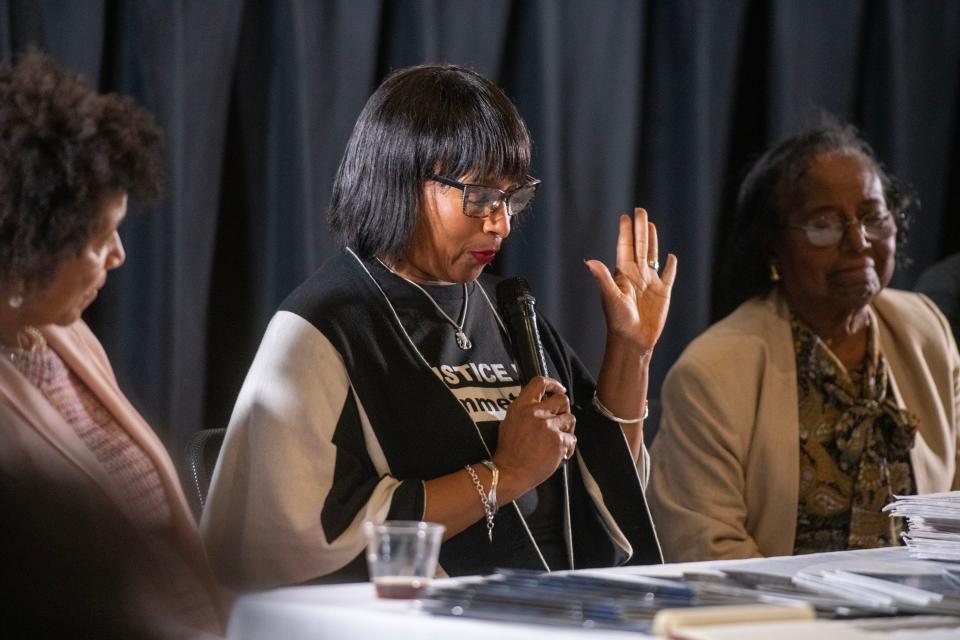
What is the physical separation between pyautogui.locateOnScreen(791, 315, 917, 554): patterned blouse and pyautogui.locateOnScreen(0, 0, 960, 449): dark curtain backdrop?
2.04ft

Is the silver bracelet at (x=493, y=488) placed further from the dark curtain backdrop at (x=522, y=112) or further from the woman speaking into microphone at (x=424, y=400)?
the dark curtain backdrop at (x=522, y=112)

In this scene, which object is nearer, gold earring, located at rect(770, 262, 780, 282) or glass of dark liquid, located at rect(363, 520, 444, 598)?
glass of dark liquid, located at rect(363, 520, 444, 598)

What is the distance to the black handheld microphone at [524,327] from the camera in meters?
2.16

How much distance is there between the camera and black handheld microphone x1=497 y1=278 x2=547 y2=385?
7.09 feet

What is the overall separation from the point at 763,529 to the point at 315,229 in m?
1.15

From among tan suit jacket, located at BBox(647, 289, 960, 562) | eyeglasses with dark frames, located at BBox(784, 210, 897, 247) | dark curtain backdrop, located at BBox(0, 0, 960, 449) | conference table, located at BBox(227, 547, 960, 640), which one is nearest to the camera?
conference table, located at BBox(227, 547, 960, 640)

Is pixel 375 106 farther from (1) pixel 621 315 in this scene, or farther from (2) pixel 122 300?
(2) pixel 122 300

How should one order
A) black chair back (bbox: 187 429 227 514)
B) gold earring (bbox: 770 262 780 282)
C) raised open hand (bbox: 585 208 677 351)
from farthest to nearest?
gold earring (bbox: 770 262 780 282) → raised open hand (bbox: 585 208 677 351) → black chair back (bbox: 187 429 227 514)

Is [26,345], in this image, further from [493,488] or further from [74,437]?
Answer: [493,488]

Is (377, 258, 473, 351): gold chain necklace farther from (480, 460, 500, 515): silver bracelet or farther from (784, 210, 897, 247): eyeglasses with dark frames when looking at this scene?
(784, 210, 897, 247): eyeglasses with dark frames

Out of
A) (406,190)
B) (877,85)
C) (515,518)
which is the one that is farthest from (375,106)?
(877,85)

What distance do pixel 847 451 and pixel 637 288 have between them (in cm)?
68

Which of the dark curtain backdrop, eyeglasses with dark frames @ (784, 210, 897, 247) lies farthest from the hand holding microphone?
eyeglasses with dark frames @ (784, 210, 897, 247)

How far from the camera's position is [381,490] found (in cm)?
194
